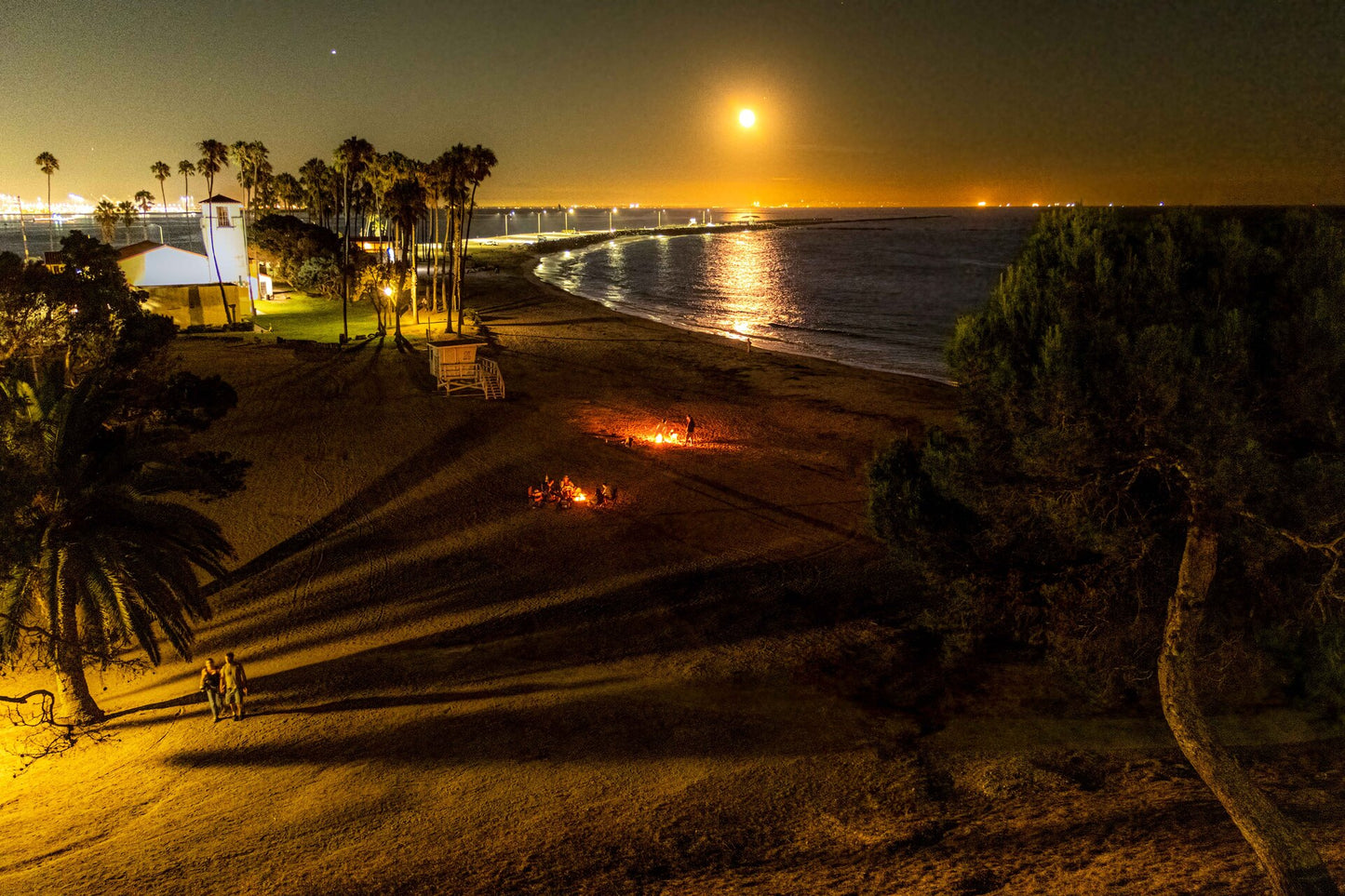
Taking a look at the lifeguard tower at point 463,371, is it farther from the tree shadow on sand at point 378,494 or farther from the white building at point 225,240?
the white building at point 225,240

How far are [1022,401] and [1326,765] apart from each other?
18.0ft

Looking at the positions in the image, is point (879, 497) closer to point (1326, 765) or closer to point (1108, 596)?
point (1108, 596)

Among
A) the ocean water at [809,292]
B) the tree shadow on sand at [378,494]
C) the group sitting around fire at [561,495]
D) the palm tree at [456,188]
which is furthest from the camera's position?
the ocean water at [809,292]

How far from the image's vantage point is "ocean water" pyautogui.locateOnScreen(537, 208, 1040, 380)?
49.4 meters

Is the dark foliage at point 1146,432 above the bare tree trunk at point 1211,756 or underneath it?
above

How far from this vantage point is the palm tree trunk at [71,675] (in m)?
10.6

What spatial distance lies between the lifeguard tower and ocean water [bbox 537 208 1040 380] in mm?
15360

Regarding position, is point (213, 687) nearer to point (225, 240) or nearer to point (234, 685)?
point (234, 685)

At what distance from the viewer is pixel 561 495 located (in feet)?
63.3

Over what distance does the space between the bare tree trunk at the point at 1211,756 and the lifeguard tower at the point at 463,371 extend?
23.7m

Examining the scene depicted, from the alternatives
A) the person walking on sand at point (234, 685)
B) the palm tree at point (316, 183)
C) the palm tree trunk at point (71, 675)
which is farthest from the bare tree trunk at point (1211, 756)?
the palm tree at point (316, 183)

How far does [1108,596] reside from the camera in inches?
364

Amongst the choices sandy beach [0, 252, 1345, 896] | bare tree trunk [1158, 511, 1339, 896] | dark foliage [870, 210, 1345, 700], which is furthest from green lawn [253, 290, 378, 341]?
bare tree trunk [1158, 511, 1339, 896]

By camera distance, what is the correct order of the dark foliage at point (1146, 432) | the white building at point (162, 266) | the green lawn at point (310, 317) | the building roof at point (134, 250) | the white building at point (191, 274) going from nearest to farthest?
1. the dark foliage at point (1146, 432)
2. the building roof at point (134, 250)
3. the white building at point (162, 266)
4. the white building at point (191, 274)
5. the green lawn at point (310, 317)
